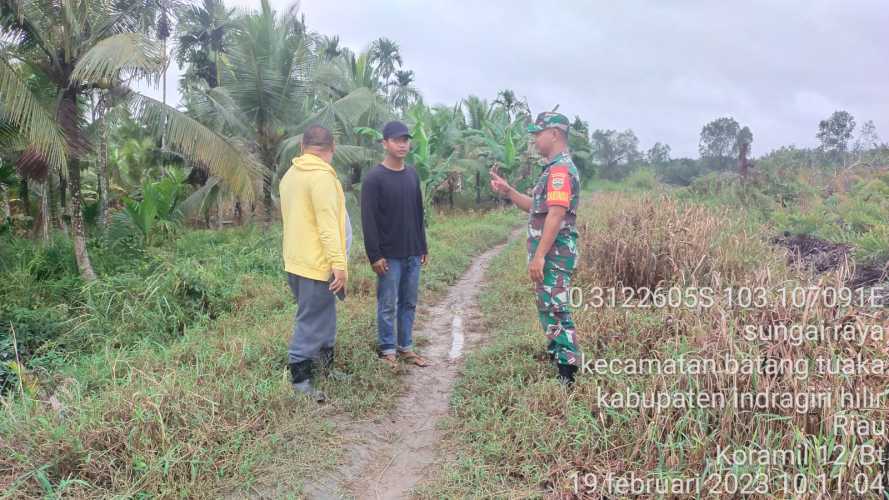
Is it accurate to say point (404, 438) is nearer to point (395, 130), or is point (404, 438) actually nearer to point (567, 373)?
point (567, 373)

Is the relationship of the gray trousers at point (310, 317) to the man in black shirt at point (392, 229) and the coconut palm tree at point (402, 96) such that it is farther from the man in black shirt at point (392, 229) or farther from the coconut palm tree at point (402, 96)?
the coconut palm tree at point (402, 96)

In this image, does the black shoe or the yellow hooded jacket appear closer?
the yellow hooded jacket

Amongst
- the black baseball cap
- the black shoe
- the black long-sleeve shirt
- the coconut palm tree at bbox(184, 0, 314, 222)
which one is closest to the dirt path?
the black shoe

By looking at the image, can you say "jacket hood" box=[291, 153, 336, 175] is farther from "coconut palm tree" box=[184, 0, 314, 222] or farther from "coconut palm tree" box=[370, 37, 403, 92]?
"coconut palm tree" box=[370, 37, 403, 92]

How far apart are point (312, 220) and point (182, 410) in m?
1.27

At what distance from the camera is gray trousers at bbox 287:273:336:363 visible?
3172 mm

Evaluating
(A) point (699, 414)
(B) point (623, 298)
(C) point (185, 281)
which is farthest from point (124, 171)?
(A) point (699, 414)

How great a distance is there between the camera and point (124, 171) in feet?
55.6

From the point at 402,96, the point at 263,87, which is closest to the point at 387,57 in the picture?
the point at 402,96

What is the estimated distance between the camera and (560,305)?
10.5 feet

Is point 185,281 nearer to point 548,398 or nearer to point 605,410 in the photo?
point 548,398

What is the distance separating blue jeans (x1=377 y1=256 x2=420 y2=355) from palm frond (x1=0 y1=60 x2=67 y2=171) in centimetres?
531

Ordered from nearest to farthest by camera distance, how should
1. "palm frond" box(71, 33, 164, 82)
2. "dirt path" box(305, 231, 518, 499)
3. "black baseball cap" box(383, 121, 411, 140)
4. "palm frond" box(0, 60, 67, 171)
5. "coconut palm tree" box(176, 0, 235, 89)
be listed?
"dirt path" box(305, 231, 518, 499) → "black baseball cap" box(383, 121, 411, 140) → "palm frond" box(0, 60, 67, 171) → "palm frond" box(71, 33, 164, 82) → "coconut palm tree" box(176, 0, 235, 89)

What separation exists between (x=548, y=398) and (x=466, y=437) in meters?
0.54
